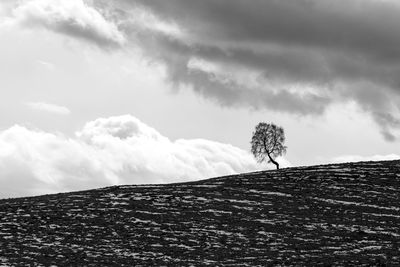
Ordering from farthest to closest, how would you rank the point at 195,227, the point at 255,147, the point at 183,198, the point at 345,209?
1. the point at 255,147
2. the point at 183,198
3. the point at 345,209
4. the point at 195,227

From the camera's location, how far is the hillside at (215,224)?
38531 mm

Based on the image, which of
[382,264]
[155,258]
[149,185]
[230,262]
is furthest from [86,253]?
[149,185]

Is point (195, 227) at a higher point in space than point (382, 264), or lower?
higher

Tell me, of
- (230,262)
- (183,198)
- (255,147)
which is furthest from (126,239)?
(255,147)

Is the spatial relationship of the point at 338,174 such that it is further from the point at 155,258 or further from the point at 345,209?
the point at 155,258

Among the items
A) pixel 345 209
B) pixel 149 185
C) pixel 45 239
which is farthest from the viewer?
pixel 149 185

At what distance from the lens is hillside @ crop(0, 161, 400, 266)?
38.5 meters

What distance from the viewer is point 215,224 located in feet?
→ 162

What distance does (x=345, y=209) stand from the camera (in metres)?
56.6

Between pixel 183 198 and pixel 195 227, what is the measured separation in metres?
12.9

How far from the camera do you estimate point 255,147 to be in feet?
383

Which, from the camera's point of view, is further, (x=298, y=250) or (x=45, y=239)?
(x=45, y=239)

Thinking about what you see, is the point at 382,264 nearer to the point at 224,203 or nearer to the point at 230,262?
the point at 230,262

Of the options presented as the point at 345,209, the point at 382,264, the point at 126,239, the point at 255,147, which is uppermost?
the point at 255,147
